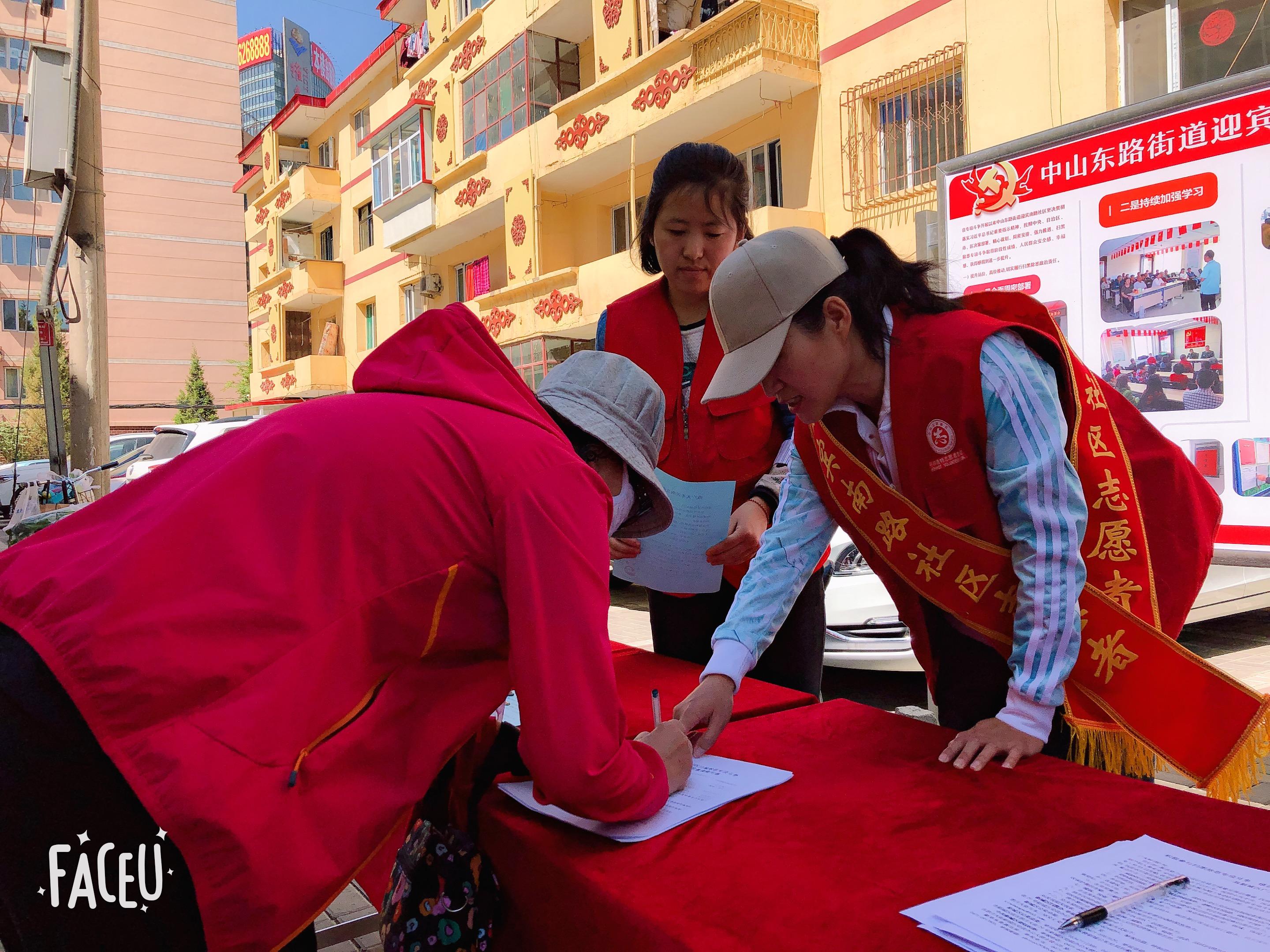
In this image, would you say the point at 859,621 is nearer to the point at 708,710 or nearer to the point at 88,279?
the point at 708,710

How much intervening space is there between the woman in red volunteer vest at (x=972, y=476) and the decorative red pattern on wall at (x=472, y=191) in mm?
13620

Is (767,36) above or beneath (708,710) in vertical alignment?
above

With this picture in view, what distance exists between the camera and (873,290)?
1.52 meters

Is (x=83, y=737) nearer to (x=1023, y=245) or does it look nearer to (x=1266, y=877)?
(x=1266, y=877)

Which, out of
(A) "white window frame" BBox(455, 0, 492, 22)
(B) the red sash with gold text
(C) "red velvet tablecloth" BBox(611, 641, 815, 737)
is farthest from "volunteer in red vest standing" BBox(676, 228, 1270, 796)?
(A) "white window frame" BBox(455, 0, 492, 22)

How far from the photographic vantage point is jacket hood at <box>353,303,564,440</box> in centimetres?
123

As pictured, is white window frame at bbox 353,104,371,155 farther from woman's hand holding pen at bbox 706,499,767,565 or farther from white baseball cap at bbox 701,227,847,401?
white baseball cap at bbox 701,227,847,401

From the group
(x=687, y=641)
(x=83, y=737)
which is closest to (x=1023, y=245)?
(x=687, y=641)

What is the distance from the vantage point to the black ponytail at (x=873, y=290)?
4.91 feet

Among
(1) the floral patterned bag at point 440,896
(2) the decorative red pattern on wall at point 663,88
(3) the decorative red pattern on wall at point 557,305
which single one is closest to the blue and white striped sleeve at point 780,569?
(1) the floral patterned bag at point 440,896

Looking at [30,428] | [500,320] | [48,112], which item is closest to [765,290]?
[48,112]

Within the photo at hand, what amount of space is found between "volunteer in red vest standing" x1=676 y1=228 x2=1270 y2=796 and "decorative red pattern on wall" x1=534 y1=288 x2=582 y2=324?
10804mm

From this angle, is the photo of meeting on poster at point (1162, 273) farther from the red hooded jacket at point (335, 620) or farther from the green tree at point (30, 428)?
the green tree at point (30, 428)

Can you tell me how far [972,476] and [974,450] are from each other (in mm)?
39
